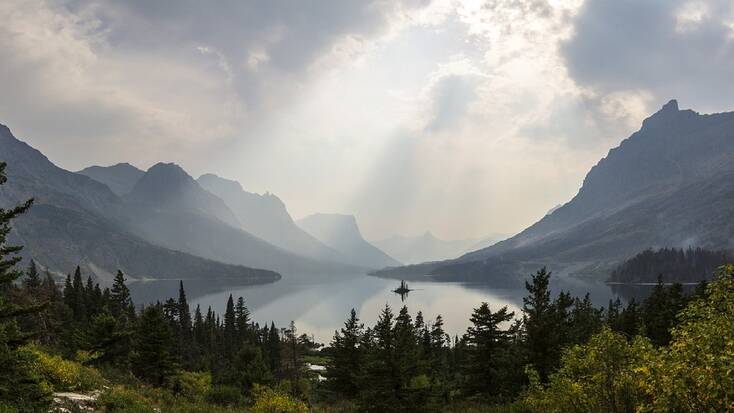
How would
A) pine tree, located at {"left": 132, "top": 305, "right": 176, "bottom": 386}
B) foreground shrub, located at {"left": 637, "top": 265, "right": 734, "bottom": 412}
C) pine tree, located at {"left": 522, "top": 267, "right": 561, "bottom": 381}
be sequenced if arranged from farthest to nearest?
pine tree, located at {"left": 132, "top": 305, "right": 176, "bottom": 386}, pine tree, located at {"left": 522, "top": 267, "right": 561, "bottom": 381}, foreground shrub, located at {"left": 637, "top": 265, "right": 734, "bottom": 412}

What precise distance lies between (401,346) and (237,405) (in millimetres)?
15363

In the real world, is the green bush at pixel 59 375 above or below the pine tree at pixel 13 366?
below

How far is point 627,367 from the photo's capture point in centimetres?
1823

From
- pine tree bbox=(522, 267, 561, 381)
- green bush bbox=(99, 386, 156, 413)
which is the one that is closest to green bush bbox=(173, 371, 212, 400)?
green bush bbox=(99, 386, 156, 413)

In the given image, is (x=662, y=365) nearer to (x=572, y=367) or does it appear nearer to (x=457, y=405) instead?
(x=572, y=367)

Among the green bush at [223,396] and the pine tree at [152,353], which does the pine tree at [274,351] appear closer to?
the pine tree at [152,353]


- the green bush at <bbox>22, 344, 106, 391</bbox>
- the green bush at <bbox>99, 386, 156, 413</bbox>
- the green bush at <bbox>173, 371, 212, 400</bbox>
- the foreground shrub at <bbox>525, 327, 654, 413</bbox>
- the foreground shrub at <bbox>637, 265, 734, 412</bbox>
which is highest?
the foreground shrub at <bbox>637, 265, 734, 412</bbox>

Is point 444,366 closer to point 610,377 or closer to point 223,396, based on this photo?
point 223,396

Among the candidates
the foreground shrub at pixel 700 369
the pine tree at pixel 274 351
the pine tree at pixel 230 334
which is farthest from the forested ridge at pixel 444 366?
the pine tree at pixel 230 334

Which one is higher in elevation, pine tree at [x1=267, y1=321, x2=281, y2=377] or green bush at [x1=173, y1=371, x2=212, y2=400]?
green bush at [x1=173, y1=371, x2=212, y2=400]

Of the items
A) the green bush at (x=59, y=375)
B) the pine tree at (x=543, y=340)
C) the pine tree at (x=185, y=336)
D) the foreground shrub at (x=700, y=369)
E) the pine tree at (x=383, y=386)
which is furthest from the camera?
the pine tree at (x=185, y=336)

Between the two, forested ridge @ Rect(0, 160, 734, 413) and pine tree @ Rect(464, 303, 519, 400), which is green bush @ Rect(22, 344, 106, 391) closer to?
forested ridge @ Rect(0, 160, 734, 413)

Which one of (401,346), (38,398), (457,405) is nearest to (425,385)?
(401,346)

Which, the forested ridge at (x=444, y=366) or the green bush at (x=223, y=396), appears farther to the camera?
the green bush at (x=223, y=396)
